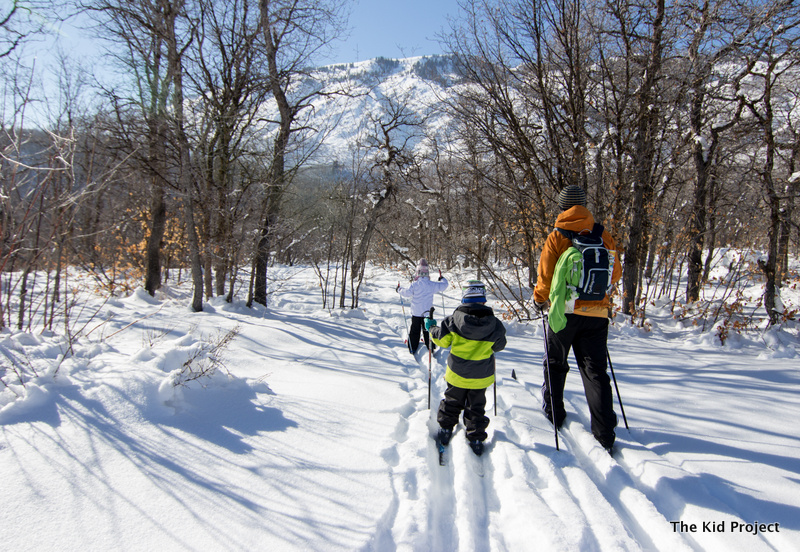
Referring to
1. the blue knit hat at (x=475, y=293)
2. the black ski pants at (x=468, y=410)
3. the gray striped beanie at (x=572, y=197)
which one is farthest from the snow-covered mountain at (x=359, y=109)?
the black ski pants at (x=468, y=410)

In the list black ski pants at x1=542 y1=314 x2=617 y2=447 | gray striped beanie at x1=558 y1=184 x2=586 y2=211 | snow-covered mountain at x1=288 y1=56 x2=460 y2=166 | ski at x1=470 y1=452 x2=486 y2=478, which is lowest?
ski at x1=470 y1=452 x2=486 y2=478

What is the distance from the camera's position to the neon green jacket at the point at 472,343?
11.1 ft

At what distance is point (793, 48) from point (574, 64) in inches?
142

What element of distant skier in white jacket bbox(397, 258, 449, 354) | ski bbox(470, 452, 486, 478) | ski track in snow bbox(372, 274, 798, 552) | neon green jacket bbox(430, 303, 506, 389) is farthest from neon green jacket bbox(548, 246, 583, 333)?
distant skier in white jacket bbox(397, 258, 449, 354)

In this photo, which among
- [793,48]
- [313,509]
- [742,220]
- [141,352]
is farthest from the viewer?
[742,220]

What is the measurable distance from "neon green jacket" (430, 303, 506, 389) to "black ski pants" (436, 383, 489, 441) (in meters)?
0.09

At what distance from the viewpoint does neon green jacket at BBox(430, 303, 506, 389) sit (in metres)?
3.39

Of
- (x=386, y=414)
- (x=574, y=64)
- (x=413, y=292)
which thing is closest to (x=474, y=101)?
(x=574, y=64)

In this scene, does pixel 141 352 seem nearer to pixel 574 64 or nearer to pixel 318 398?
pixel 318 398

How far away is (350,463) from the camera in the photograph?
2805 millimetres

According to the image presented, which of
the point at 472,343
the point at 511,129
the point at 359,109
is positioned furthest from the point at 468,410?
the point at 359,109

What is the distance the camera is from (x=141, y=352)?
3732 mm

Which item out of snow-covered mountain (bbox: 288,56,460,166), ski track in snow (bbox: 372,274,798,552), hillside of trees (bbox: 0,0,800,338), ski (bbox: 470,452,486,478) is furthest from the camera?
snow-covered mountain (bbox: 288,56,460,166)

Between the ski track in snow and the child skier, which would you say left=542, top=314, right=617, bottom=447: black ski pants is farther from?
the child skier
